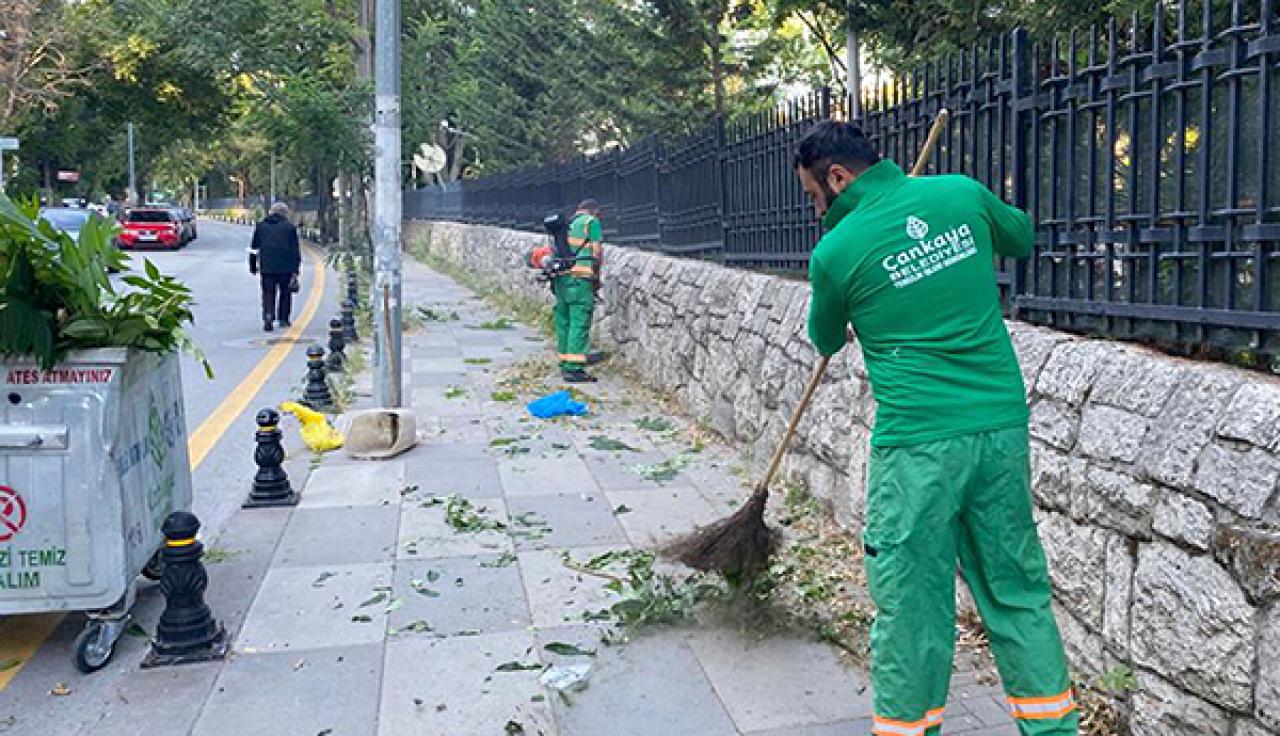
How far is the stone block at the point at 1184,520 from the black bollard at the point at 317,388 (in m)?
7.65

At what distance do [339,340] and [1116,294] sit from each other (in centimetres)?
912

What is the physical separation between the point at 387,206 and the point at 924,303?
6641 millimetres

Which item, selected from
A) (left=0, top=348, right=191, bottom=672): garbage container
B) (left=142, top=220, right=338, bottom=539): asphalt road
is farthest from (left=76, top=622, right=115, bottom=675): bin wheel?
(left=142, top=220, right=338, bottom=539): asphalt road

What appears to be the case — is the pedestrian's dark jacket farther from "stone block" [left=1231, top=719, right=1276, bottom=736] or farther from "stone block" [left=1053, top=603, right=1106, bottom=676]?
"stone block" [left=1231, top=719, right=1276, bottom=736]

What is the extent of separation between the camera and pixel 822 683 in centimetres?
445

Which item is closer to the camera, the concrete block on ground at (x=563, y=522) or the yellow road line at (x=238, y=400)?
the concrete block on ground at (x=563, y=522)

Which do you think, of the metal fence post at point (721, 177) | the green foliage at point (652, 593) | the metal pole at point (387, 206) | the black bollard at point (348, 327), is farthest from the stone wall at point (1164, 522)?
the black bollard at point (348, 327)

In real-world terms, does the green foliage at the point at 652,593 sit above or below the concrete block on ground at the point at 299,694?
above

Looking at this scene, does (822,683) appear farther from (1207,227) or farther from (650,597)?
(1207,227)

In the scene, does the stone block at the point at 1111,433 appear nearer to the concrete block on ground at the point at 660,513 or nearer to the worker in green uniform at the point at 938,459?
the worker in green uniform at the point at 938,459

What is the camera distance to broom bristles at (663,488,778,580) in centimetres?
486

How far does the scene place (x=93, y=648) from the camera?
15.3 feet

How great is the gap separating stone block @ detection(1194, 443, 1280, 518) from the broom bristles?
6.02ft

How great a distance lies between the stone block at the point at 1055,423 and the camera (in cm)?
416
